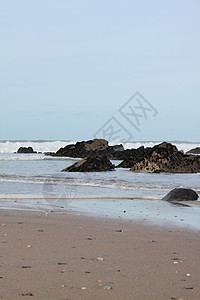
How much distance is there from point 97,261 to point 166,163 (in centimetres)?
1643

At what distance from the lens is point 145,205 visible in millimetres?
9891

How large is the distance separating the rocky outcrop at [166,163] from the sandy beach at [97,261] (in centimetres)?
1354

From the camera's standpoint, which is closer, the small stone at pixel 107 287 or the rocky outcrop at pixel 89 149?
the small stone at pixel 107 287

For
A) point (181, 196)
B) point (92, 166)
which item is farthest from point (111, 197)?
point (92, 166)

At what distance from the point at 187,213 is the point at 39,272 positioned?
16.5 ft

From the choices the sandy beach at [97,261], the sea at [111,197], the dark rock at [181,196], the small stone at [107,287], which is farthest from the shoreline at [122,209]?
the small stone at [107,287]

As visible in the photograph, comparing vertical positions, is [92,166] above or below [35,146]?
below

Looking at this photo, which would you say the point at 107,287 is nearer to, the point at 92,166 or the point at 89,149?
the point at 92,166

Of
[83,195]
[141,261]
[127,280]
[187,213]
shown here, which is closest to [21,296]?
[127,280]

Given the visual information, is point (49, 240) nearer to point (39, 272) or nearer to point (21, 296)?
point (39, 272)

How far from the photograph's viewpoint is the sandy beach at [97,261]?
360 cm

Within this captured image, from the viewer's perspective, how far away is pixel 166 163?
2070cm

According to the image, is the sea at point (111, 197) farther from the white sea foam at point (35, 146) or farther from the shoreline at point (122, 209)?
the white sea foam at point (35, 146)

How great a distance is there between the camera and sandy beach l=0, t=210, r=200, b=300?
11.8 feet
